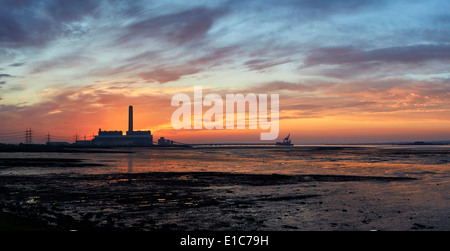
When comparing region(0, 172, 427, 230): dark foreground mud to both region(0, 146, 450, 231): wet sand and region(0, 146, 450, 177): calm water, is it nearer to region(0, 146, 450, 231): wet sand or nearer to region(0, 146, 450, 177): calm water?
region(0, 146, 450, 231): wet sand

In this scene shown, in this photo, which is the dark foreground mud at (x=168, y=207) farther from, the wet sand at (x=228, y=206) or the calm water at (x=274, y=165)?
the calm water at (x=274, y=165)

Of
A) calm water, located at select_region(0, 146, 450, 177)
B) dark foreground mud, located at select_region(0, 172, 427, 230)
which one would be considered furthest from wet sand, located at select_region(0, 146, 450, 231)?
calm water, located at select_region(0, 146, 450, 177)

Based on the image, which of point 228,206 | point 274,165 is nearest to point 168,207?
point 228,206

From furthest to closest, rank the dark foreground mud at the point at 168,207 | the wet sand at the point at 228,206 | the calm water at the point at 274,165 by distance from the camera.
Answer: the calm water at the point at 274,165
the wet sand at the point at 228,206
the dark foreground mud at the point at 168,207

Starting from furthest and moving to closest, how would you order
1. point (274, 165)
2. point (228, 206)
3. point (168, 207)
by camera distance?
1. point (274, 165)
2. point (228, 206)
3. point (168, 207)

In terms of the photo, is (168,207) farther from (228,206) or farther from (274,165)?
(274,165)

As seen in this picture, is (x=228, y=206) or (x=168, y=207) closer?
(x=168, y=207)

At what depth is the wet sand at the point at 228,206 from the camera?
643 inches

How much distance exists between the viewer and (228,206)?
2097cm

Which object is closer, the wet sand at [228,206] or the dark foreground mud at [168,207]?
the dark foreground mud at [168,207]

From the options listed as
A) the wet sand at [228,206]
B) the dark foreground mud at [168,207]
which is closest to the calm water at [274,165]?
the wet sand at [228,206]

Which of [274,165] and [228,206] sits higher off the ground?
[228,206]
